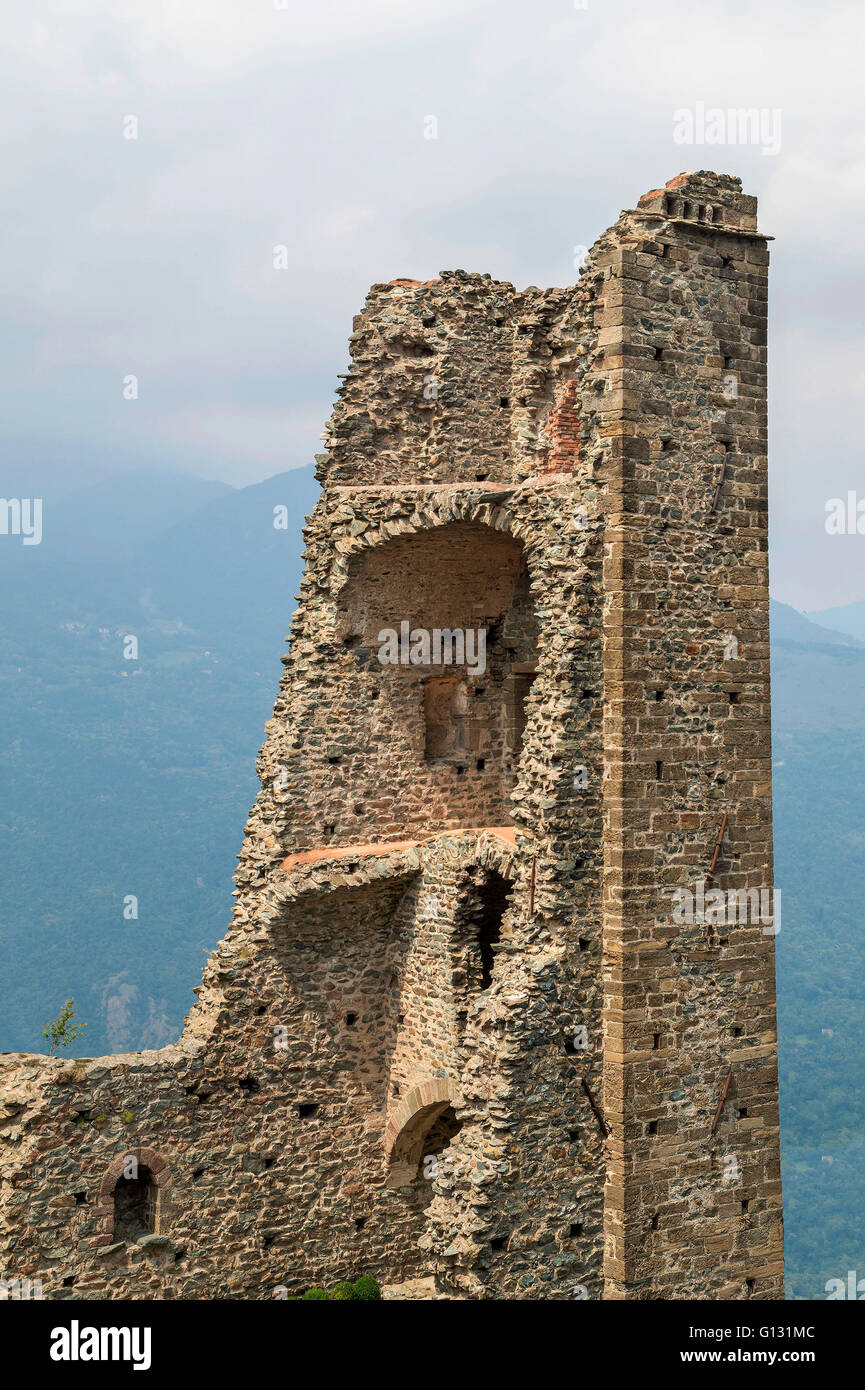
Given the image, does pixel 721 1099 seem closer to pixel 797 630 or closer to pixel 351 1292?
pixel 351 1292

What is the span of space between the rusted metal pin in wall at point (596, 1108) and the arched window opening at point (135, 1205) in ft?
16.1

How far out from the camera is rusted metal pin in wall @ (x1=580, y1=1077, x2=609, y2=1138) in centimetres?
1692

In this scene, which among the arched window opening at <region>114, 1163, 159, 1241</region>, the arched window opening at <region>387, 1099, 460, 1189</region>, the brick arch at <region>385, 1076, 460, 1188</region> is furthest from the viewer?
the arched window opening at <region>387, 1099, 460, 1189</region>

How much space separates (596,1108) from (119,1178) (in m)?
5.19

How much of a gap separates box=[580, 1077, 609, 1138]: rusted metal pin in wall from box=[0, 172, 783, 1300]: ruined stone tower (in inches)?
2.5

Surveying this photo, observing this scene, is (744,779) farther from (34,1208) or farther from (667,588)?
(34,1208)

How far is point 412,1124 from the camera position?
65.2 feet

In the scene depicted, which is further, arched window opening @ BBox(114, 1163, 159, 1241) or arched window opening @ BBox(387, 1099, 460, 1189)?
arched window opening @ BBox(387, 1099, 460, 1189)

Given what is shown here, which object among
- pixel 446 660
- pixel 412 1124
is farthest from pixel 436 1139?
pixel 446 660

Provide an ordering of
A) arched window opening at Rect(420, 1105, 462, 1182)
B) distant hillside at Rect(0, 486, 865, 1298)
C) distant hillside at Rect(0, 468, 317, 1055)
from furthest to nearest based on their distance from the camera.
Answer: distant hillside at Rect(0, 468, 317, 1055), distant hillside at Rect(0, 486, 865, 1298), arched window opening at Rect(420, 1105, 462, 1182)

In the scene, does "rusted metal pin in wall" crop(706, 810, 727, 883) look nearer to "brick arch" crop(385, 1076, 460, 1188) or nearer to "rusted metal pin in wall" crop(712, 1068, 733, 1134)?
"rusted metal pin in wall" crop(712, 1068, 733, 1134)

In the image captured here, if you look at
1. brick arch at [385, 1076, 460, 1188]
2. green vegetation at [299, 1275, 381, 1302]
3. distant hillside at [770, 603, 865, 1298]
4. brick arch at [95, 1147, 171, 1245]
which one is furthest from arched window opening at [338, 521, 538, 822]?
distant hillside at [770, 603, 865, 1298]

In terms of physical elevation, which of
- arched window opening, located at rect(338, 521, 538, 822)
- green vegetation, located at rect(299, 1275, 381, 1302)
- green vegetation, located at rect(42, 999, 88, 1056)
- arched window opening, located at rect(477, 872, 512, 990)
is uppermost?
arched window opening, located at rect(338, 521, 538, 822)

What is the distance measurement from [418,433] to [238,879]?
5.78 meters
